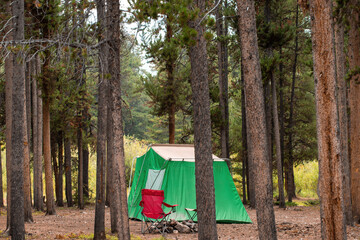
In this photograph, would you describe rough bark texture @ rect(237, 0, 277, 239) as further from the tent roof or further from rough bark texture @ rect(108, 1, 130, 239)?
the tent roof

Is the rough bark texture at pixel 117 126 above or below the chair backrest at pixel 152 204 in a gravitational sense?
above

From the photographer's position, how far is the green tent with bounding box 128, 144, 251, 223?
1027 centimetres

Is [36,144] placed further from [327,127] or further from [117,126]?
[327,127]

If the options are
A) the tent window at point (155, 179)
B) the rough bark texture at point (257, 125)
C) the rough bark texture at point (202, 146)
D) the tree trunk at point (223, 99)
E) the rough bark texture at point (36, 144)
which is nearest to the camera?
the rough bark texture at point (257, 125)

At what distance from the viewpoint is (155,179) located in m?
10.3

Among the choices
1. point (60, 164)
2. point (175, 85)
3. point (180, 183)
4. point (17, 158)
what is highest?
point (175, 85)

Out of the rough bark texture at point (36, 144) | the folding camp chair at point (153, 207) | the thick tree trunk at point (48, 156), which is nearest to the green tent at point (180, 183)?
the folding camp chair at point (153, 207)

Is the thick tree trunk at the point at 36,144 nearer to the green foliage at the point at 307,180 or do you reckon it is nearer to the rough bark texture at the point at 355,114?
the rough bark texture at the point at 355,114

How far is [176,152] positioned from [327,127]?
6464 mm

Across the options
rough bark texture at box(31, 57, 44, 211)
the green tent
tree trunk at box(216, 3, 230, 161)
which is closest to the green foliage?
tree trunk at box(216, 3, 230, 161)

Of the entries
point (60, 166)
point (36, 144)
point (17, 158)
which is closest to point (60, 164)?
point (60, 166)

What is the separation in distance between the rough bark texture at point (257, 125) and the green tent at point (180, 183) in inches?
205

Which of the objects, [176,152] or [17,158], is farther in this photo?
[176,152]

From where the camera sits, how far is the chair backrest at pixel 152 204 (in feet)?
27.8
